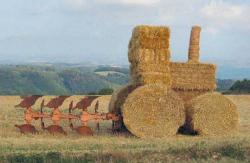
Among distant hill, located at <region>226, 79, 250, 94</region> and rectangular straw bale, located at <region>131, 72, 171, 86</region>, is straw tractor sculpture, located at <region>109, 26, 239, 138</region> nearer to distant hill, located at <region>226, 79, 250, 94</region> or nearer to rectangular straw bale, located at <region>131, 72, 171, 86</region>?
rectangular straw bale, located at <region>131, 72, 171, 86</region>

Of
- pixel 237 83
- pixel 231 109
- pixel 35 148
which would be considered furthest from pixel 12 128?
pixel 237 83

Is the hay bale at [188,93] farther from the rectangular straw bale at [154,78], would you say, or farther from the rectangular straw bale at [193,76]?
the rectangular straw bale at [154,78]

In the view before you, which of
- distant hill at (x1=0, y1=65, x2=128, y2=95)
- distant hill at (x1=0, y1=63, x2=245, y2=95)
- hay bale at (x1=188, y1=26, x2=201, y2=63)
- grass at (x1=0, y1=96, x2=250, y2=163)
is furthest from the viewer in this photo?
distant hill at (x1=0, y1=65, x2=128, y2=95)

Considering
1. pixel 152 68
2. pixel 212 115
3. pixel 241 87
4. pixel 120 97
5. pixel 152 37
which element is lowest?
pixel 241 87

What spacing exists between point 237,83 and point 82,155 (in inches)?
1403

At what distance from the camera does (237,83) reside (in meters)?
45.5

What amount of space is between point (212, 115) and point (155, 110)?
1598 mm

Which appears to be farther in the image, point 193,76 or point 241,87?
point 241,87

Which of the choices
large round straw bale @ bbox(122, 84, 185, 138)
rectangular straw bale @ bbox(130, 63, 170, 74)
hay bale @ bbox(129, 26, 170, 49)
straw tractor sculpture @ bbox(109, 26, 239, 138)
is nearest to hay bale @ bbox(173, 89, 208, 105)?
straw tractor sculpture @ bbox(109, 26, 239, 138)

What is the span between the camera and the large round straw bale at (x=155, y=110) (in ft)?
51.6

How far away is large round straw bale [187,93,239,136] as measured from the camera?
1617 cm

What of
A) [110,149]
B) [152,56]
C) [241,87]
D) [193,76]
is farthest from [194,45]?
[241,87]

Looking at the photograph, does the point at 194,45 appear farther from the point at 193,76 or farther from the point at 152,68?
the point at 152,68

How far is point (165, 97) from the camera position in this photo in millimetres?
→ 15875
